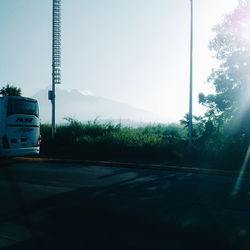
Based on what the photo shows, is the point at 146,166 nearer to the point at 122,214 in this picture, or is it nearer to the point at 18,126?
the point at 18,126

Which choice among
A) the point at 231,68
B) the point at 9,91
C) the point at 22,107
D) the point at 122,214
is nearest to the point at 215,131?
the point at 231,68

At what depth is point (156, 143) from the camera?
52.4 feet

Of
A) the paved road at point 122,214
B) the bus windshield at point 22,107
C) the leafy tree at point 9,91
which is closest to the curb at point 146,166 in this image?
the paved road at point 122,214

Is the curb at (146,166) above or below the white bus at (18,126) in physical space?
below

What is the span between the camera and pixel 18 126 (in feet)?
43.2

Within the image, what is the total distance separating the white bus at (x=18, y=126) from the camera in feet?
41.4

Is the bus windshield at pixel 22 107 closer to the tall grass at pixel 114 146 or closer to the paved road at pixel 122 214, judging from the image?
the tall grass at pixel 114 146

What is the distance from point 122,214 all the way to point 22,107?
950 cm

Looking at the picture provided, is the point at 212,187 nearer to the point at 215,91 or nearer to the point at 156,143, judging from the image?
the point at 156,143

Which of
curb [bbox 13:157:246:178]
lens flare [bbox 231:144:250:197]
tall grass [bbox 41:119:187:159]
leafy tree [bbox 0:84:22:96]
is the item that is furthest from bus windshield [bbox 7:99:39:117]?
leafy tree [bbox 0:84:22:96]

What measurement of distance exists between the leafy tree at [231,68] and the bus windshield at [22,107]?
10.5 metres

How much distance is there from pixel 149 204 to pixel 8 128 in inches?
344

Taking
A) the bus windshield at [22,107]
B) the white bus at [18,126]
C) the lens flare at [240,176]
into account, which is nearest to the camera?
the lens flare at [240,176]

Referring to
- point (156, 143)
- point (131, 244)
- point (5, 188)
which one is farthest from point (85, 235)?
point (156, 143)
